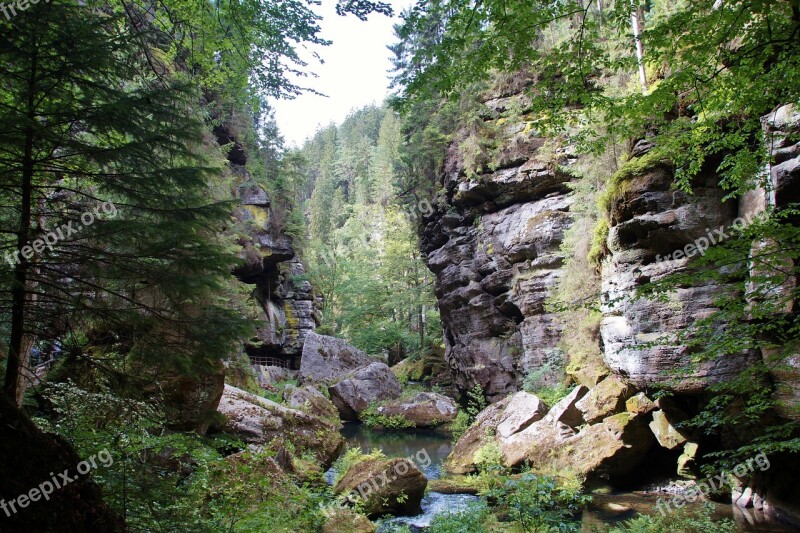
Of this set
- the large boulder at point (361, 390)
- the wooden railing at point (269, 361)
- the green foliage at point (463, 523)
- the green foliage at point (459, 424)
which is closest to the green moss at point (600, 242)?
the green foliage at point (463, 523)

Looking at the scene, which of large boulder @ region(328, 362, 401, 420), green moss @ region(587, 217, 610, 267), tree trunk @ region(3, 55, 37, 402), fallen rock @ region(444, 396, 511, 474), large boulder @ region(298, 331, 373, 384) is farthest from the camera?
large boulder @ region(298, 331, 373, 384)

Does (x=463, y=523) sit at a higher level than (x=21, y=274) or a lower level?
lower

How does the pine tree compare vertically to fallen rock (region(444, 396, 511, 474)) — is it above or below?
above

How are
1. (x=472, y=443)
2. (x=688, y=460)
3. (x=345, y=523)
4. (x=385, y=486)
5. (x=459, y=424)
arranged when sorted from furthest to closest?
(x=459, y=424) < (x=472, y=443) < (x=688, y=460) < (x=385, y=486) < (x=345, y=523)

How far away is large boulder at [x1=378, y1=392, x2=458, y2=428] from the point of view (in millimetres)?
21266

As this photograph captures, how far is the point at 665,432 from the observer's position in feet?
33.9

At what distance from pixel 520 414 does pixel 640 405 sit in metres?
3.90

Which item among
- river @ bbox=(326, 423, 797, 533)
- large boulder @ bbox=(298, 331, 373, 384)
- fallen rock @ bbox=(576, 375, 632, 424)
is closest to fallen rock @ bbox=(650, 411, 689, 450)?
fallen rock @ bbox=(576, 375, 632, 424)

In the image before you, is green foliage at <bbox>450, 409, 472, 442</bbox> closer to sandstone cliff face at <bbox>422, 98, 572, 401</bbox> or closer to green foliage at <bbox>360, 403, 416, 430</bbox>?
sandstone cliff face at <bbox>422, 98, 572, 401</bbox>

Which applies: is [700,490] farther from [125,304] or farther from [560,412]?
[125,304]

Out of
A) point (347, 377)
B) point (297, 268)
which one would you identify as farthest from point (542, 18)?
point (297, 268)

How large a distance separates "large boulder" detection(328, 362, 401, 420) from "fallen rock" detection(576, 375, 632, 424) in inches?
500

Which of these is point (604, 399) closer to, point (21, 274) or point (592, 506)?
point (592, 506)

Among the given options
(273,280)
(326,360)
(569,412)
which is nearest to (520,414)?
(569,412)
